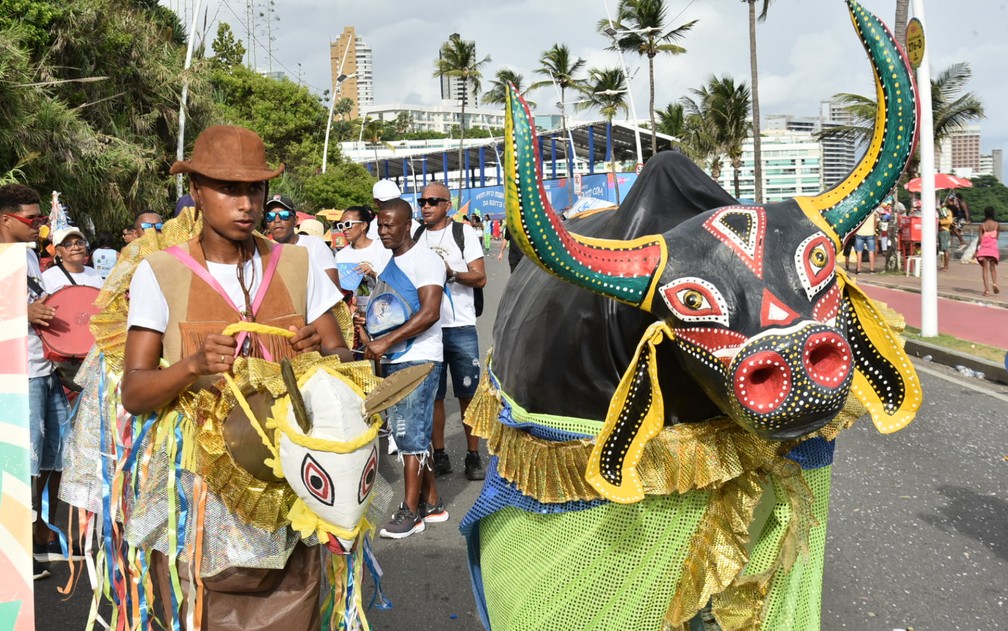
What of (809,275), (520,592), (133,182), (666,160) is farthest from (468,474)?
(133,182)

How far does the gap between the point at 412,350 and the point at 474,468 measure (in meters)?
1.18

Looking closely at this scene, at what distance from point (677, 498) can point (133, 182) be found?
48.1 feet

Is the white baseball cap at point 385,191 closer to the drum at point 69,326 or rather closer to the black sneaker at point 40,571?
the drum at point 69,326

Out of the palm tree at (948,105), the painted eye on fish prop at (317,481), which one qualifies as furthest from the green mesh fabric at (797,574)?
the palm tree at (948,105)

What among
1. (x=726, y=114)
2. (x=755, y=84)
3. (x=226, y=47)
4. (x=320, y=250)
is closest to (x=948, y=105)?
(x=755, y=84)

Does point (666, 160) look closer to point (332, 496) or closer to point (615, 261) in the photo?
point (615, 261)

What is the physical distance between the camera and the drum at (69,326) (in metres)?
4.46

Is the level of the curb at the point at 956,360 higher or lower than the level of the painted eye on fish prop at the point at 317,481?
lower

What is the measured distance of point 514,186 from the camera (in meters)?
1.87

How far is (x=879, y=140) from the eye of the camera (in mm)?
2127

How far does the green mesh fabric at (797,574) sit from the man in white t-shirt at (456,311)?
9.41 feet

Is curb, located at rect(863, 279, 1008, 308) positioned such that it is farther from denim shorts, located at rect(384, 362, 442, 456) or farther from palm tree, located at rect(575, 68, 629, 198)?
palm tree, located at rect(575, 68, 629, 198)

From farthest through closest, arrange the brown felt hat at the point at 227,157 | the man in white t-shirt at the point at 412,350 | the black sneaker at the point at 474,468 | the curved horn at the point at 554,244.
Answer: the black sneaker at the point at 474,468 → the man in white t-shirt at the point at 412,350 → the brown felt hat at the point at 227,157 → the curved horn at the point at 554,244

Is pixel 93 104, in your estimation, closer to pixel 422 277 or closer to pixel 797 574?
pixel 422 277
